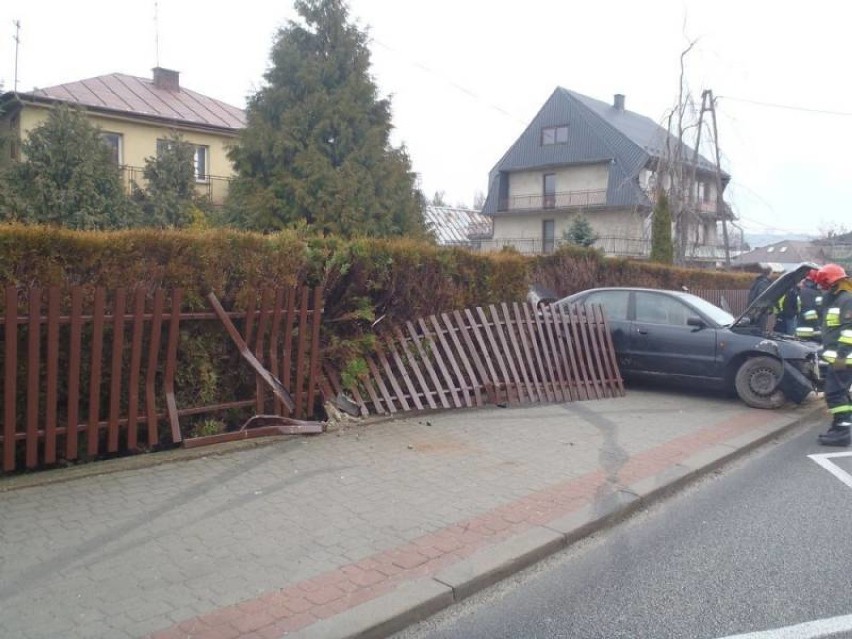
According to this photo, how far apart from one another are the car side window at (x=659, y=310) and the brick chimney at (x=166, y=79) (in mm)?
25620

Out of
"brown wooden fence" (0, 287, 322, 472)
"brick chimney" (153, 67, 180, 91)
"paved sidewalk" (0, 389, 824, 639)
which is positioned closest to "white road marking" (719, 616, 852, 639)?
"paved sidewalk" (0, 389, 824, 639)

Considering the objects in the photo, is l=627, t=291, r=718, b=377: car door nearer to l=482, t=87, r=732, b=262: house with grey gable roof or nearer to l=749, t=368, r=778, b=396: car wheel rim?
l=749, t=368, r=778, b=396: car wheel rim

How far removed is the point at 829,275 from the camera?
7355 mm

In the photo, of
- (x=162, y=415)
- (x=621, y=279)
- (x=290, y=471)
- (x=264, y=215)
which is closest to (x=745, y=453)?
(x=290, y=471)

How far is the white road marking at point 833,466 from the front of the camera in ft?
20.1

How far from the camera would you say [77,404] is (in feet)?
17.3

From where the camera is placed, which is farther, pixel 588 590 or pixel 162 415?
pixel 162 415

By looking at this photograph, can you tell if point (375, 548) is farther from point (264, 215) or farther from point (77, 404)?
point (264, 215)

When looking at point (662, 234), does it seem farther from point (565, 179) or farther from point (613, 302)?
point (565, 179)

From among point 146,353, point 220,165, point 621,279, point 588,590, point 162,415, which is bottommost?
point 588,590

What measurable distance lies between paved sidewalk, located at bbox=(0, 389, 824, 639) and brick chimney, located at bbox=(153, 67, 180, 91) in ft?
88.2

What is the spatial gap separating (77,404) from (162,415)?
77cm

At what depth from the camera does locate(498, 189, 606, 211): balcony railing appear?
150 feet

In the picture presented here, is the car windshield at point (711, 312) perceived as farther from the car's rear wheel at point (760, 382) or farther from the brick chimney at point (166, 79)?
the brick chimney at point (166, 79)
